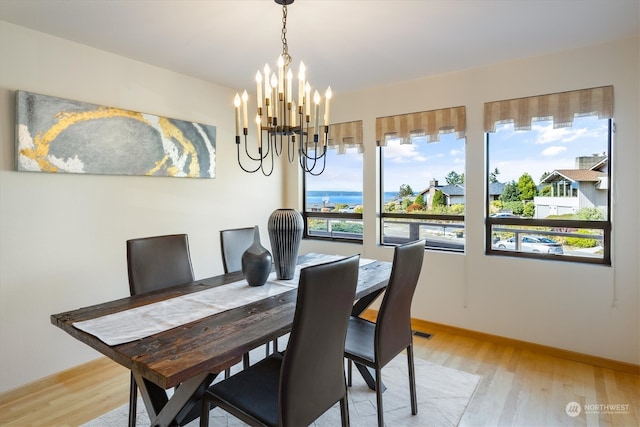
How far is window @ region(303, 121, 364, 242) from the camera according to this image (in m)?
3.91

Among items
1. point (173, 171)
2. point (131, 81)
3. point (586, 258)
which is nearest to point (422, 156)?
point (586, 258)

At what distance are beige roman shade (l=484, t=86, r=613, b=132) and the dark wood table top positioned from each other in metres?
2.35

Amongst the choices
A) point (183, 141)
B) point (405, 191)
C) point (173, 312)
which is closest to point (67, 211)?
point (183, 141)

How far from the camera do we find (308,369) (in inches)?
52.8

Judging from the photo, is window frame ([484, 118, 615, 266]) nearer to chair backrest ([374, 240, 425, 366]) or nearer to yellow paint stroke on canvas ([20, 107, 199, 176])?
chair backrest ([374, 240, 425, 366])

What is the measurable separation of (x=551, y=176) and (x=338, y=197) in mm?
2082

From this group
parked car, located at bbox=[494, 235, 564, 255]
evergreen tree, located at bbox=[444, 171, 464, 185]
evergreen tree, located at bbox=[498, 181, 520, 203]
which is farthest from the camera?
evergreen tree, located at bbox=[444, 171, 464, 185]

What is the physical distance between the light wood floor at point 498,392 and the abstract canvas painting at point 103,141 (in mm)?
1465

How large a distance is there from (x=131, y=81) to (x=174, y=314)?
214 centimetres

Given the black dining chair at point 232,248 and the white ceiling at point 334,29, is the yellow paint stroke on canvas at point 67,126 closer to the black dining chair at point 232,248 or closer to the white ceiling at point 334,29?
the white ceiling at point 334,29

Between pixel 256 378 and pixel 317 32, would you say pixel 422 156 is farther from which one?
pixel 256 378

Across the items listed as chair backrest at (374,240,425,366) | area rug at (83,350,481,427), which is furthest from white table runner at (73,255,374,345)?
area rug at (83,350,481,427)

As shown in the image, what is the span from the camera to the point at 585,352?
269 centimetres

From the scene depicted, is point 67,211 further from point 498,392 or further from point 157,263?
point 498,392
